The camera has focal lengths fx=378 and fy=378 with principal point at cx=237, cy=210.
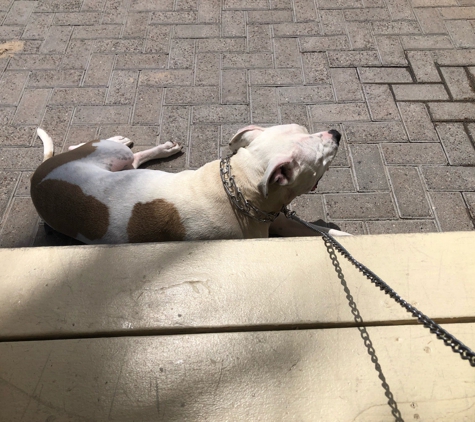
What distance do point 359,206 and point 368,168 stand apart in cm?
44

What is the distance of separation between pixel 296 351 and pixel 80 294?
3.68ft

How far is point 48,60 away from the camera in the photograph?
14.9ft

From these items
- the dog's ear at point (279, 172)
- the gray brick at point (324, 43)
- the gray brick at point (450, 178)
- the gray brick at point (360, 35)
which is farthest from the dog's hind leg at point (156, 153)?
the gray brick at point (360, 35)

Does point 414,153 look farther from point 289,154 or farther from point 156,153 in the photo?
point 156,153

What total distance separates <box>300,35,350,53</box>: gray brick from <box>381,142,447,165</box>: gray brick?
61.1 inches

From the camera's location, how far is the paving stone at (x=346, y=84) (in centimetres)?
410

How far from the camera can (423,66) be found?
4.31 metres

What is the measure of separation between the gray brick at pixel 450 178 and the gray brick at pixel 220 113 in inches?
73.8

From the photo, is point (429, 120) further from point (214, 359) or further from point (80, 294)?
point (80, 294)

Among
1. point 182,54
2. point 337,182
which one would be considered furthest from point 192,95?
point 337,182

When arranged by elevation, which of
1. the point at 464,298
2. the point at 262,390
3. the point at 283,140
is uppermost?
the point at 283,140

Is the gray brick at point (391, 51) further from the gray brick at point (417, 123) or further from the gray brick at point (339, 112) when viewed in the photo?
the gray brick at point (339, 112)

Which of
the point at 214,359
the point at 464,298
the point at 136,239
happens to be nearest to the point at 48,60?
the point at 136,239

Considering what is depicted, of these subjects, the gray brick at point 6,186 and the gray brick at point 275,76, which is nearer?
the gray brick at point 6,186
